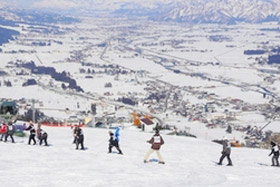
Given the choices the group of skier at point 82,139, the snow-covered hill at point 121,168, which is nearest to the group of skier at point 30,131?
the group of skier at point 82,139

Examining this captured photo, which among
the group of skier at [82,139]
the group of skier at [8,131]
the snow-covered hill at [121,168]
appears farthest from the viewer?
the group of skier at [8,131]

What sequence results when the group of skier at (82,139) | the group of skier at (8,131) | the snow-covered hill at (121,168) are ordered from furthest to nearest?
the group of skier at (8,131) < the group of skier at (82,139) < the snow-covered hill at (121,168)

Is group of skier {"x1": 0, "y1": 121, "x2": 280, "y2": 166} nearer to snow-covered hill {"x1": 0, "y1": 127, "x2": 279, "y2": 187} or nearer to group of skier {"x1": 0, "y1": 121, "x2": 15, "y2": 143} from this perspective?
group of skier {"x1": 0, "y1": 121, "x2": 15, "y2": 143}

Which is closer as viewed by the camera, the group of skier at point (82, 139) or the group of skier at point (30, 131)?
the group of skier at point (82, 139)

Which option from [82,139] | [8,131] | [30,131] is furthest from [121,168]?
[8,131]

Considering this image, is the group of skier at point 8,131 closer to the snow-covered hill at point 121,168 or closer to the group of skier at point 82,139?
the group of skier at point 82,139

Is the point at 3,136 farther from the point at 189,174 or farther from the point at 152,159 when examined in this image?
the point at 189,174

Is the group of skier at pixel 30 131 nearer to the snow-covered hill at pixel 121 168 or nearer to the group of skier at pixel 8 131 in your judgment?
the group of skier at pixel 8 131

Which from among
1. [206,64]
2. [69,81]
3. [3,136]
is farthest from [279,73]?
[3,136]

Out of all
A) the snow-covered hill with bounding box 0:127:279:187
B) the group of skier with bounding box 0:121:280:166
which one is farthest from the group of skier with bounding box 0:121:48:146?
the snow-covered hill with bounding box 0:127:279:187
